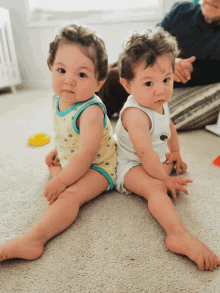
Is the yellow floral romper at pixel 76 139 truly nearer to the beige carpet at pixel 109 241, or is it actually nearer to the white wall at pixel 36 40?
the beige carpet at pixel 109 241

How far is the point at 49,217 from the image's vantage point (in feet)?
1.82

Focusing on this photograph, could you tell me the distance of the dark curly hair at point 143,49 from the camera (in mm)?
629

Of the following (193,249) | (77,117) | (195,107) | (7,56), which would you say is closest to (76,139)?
(77,117)

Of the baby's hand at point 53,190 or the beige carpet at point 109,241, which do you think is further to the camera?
the baby's hand at point 53,190

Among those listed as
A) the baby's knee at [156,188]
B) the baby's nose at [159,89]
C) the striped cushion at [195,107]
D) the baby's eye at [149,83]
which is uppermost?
the baby's eye at [149,83]

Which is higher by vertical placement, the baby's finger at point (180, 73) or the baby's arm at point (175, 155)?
the baby's finger at point (180, 73)

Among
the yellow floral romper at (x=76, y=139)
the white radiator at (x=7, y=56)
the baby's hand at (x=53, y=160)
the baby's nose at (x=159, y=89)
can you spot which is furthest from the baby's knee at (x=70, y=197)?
the white radiator at (x=7, y=56)

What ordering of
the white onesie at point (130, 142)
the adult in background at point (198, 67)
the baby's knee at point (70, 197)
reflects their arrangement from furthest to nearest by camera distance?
1. the adult in background at point (198, 67)
2. the white onesie at point (130, 142)
3. the baby's knee at point (70, 197)

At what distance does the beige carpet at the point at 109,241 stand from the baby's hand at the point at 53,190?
7 cm

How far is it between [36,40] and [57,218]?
97.6 inches

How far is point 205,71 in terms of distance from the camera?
1232mm

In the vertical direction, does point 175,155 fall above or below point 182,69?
below

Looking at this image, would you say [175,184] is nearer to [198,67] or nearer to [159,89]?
[159,89]

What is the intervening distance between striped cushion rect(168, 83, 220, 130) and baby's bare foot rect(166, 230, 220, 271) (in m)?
0.82
